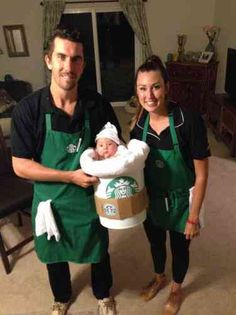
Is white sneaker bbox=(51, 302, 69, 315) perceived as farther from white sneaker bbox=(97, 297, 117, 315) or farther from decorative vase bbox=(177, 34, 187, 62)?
decorative vase bbox=(177, 34, 187, 62)

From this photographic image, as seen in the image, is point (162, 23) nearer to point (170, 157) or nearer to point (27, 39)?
point (27, 39)

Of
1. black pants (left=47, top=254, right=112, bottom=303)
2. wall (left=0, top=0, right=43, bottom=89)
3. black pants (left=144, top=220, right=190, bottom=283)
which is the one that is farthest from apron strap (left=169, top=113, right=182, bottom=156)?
wall (left=0, top=0, right=43, bottom=89)

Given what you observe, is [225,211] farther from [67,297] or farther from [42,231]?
[42,231]

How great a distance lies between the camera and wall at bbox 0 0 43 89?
4461mm

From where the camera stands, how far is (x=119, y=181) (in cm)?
115

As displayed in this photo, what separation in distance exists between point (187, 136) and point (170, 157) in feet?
0.37

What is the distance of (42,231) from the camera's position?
1.33 metres

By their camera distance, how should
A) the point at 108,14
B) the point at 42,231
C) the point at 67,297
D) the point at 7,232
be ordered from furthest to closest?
the point at 108,14, the point at 7,232, the point at 67,297, the point at 42,231

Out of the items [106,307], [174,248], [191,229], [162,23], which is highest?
[162,23]

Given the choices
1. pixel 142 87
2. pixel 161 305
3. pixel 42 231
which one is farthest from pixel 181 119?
pixel 161 305

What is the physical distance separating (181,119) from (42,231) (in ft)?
2.55

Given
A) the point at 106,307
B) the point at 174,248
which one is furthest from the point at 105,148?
the point at 106,307

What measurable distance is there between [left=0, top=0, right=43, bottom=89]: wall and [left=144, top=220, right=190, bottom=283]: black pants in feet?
13.4

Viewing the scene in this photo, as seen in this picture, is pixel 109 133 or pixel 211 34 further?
pixel 211 34
